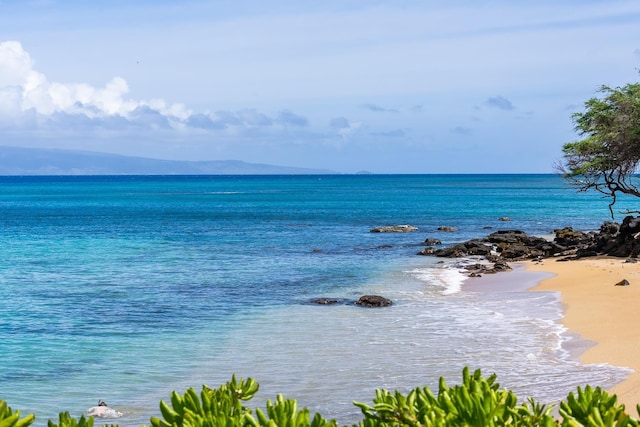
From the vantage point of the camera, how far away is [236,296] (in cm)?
2641

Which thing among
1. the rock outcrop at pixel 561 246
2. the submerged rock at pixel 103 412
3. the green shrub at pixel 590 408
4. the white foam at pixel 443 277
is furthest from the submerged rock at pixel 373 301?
the green shrub at pixel 590 408

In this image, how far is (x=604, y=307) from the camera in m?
21.9

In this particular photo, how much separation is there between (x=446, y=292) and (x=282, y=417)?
76.9 feet

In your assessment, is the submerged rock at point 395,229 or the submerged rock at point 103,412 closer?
the submerged rock at point 103,412

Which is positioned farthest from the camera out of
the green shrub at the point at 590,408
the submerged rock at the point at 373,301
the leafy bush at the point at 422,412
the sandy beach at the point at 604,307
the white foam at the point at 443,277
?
the white foam at the point at 443,277

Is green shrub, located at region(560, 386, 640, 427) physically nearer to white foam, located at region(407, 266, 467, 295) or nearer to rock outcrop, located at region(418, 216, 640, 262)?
white foam, located at region(407, 266, 467, 295)

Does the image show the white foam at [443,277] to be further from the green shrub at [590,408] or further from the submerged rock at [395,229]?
the green shrub at [590,408]

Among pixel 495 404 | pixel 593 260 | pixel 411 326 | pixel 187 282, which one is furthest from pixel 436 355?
pixel 593 260

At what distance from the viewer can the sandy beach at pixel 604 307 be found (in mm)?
15719

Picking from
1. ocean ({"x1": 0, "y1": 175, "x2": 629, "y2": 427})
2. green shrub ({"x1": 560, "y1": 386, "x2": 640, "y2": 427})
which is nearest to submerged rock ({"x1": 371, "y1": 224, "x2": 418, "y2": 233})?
ocean ({"x1": 0, "y1": 175, "x2": 629, "y2": 427})

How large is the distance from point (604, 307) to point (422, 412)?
62.7ft

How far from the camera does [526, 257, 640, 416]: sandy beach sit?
619 inches

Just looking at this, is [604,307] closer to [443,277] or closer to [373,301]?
[373,301]

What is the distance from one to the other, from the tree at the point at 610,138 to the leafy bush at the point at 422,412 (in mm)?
31113
